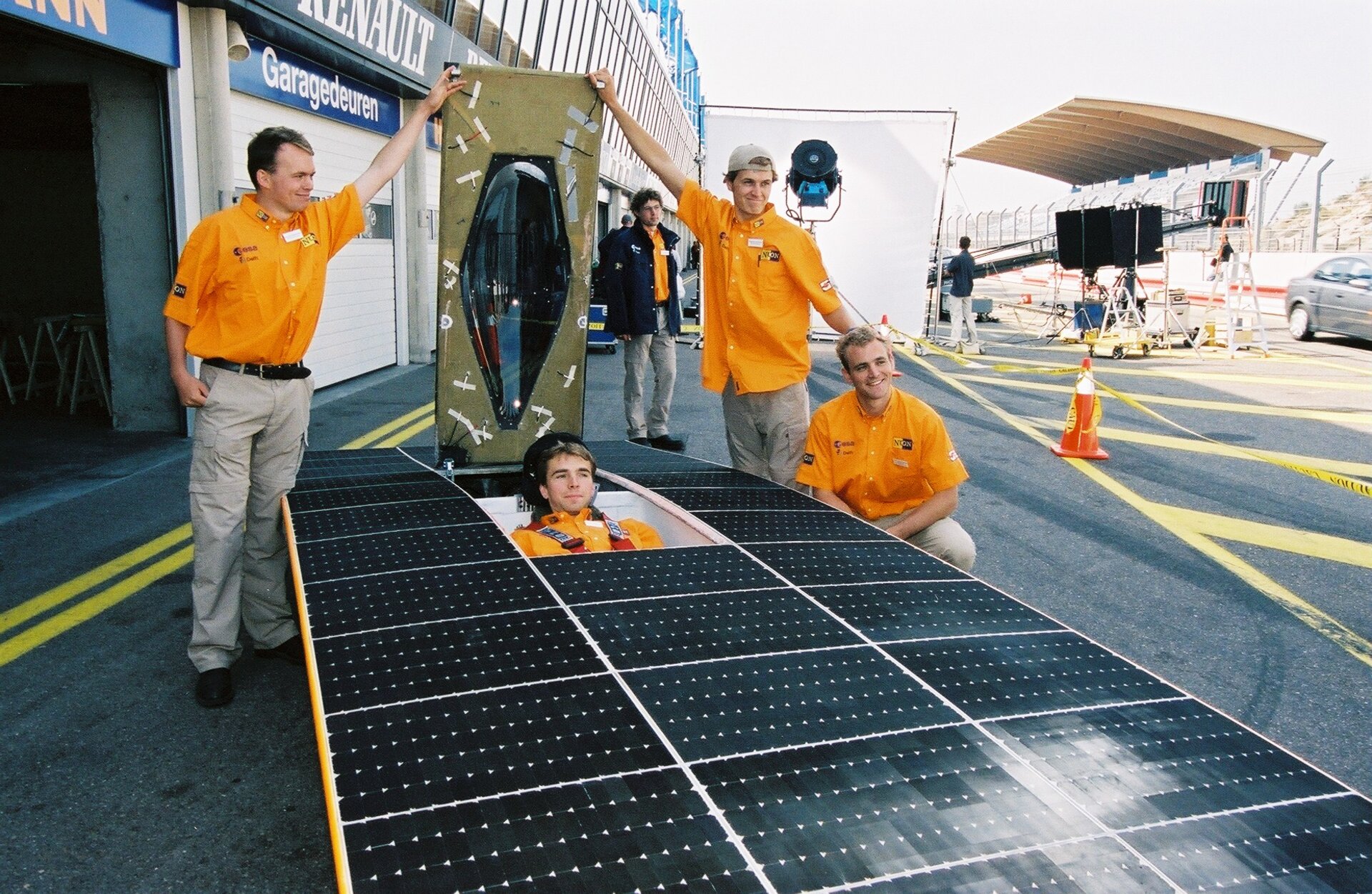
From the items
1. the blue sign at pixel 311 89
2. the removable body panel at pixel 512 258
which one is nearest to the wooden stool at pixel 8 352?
the blue sign at pixel 311 89

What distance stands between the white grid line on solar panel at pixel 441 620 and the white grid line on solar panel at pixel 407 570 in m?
0.38

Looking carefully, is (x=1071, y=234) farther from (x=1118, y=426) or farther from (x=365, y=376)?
(x=365, y=376)

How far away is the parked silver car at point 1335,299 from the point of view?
17.8 meters

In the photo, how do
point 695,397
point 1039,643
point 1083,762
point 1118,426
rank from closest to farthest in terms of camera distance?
point 1083,762
point 1039,643
point 1118,426
point 695,397

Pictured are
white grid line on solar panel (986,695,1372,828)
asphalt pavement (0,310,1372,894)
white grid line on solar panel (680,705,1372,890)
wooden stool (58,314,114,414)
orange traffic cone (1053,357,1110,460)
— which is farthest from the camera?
wooden stool (58,314,114,414)

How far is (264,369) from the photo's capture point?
374 cm

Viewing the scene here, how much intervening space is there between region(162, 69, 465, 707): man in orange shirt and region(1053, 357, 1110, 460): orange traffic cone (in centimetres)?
659

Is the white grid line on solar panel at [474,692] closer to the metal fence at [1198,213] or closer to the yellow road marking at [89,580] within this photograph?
the yellow road marking at [89,580]

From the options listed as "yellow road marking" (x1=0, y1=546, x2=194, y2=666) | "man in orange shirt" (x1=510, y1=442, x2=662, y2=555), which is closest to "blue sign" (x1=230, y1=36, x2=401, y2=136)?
"yellow road marking" (x1=0, y1=546, x2=194, y2=666)

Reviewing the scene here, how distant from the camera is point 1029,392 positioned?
12.3 metres

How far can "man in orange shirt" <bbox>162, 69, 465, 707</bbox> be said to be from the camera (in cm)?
358

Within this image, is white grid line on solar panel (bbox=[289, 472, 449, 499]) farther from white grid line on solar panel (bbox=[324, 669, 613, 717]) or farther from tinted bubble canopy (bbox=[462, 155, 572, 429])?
white grid line on solar panel (bbox=[324, 669, 613, 717])

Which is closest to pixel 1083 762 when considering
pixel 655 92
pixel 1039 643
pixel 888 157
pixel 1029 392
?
pixel 1039 643

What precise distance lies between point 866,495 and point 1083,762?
7.95ft
